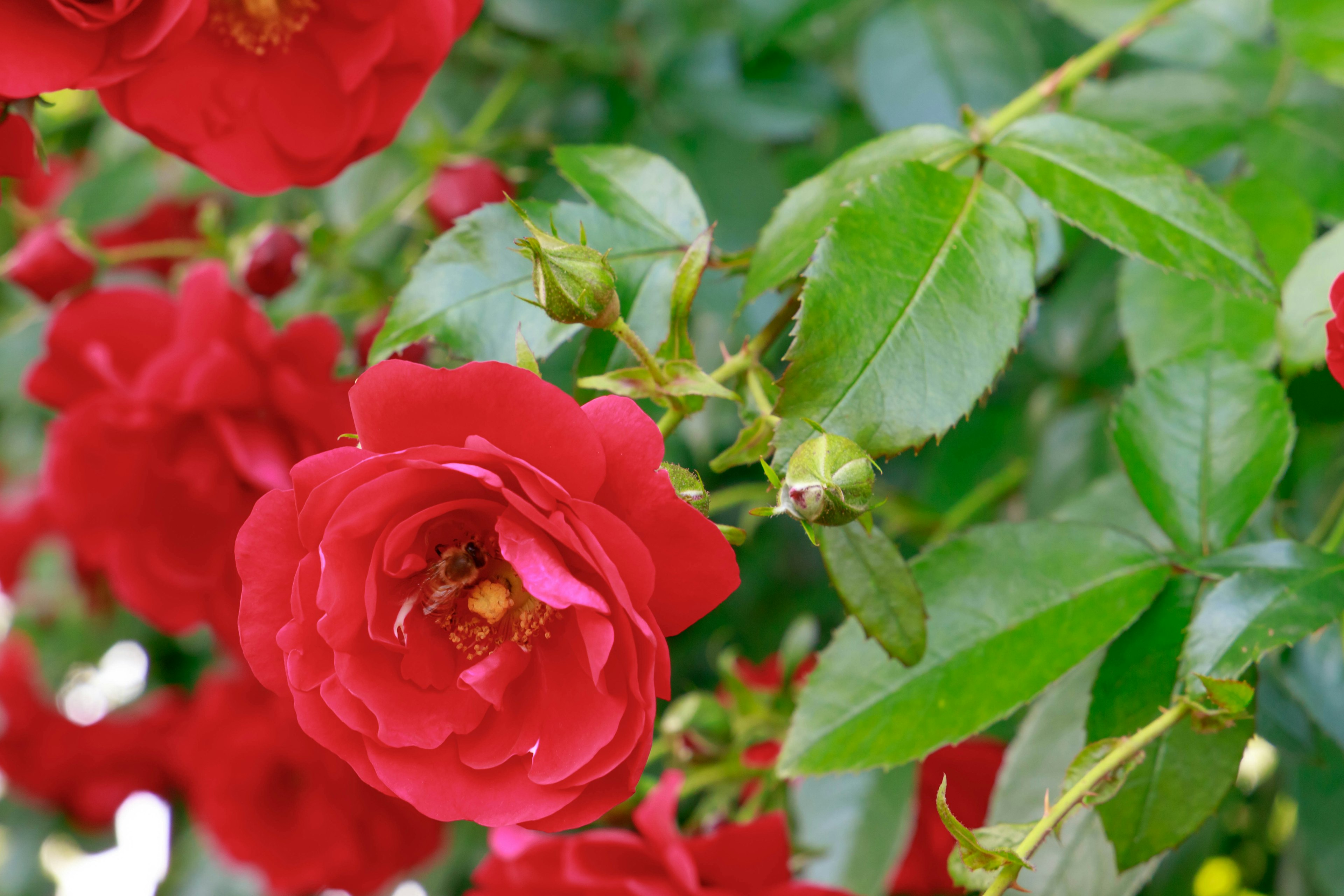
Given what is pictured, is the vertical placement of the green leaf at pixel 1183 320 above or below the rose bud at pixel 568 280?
below

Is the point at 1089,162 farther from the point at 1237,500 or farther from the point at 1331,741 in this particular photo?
the point at 1331,741

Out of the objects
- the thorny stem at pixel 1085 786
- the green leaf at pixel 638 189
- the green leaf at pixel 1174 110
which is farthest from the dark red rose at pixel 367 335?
the green leaf at pixel 1174 110

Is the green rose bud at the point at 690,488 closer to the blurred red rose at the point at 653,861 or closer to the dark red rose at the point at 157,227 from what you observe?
the blurred red rose at the point at 653,861

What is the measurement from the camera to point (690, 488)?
360mm

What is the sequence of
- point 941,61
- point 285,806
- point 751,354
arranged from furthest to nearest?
1. point 285,806
2. point 941,61
3. point 751,354

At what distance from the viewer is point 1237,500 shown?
0.51 meters

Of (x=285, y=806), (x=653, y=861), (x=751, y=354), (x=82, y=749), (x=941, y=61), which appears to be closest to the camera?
(x=751, y=354)

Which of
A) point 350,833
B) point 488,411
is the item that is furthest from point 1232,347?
point 350,833

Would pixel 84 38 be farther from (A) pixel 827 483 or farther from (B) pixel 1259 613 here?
(B) pixel 1259 613

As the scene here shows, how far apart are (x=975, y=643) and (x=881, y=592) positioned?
0.26 ft

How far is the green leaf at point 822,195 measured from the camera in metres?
0.46

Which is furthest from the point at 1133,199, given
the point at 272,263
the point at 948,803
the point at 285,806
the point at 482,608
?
the point at 285,806

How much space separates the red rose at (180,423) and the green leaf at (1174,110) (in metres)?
0.52

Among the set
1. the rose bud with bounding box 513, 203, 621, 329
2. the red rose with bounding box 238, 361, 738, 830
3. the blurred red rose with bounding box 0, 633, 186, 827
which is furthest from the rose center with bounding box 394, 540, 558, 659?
the blurred red rose with bounding box 0, 633, 186, 827
